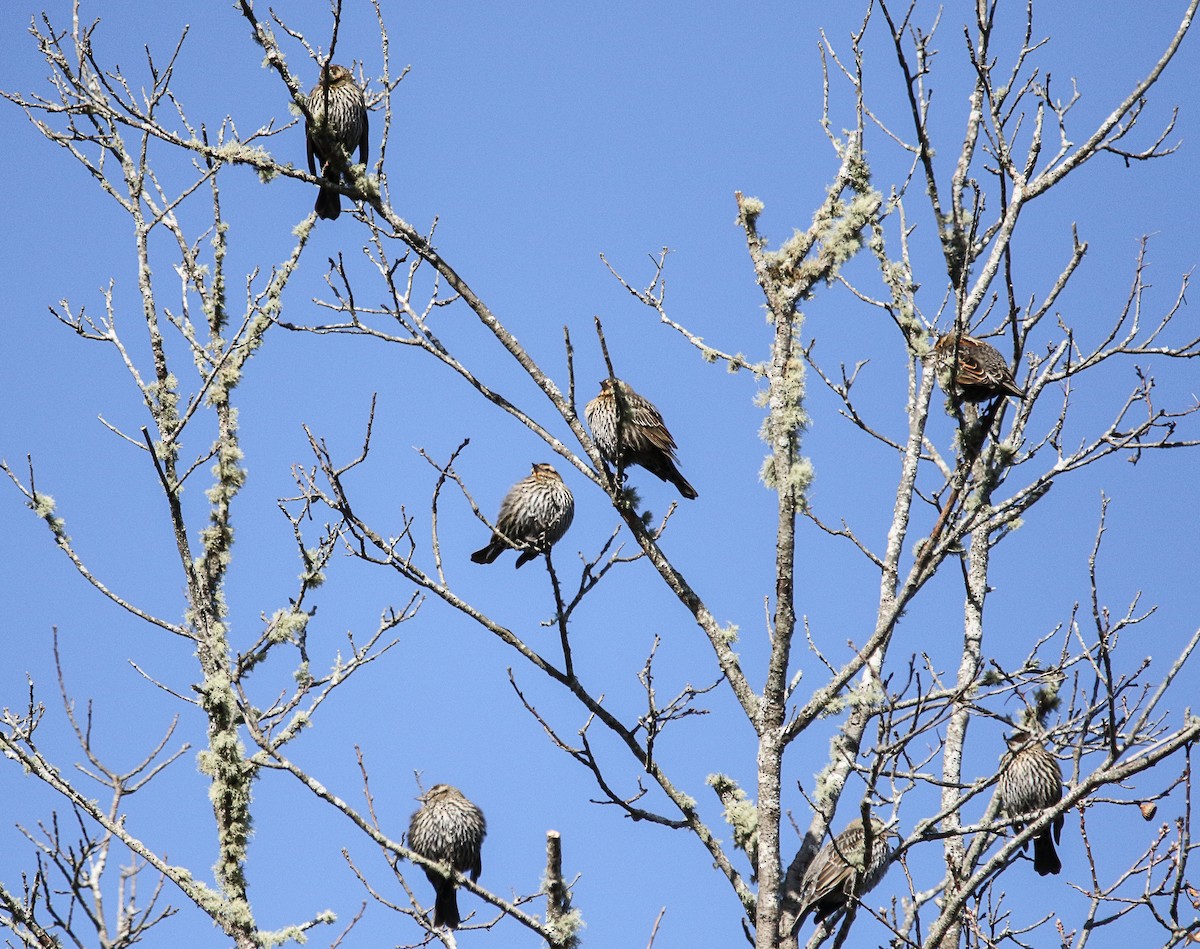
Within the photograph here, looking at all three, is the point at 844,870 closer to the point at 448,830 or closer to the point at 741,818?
the point at 741,818

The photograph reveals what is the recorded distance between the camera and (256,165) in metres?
5.95

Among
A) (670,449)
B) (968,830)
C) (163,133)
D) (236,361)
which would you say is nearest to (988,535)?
(670,449)

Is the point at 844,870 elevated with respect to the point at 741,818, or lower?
lower

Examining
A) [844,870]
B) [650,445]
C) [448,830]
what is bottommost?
[844,870]

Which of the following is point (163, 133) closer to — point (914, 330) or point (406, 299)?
point (406, 299)

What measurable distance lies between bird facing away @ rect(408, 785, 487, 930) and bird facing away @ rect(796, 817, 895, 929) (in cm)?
206

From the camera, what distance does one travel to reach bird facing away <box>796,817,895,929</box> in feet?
12.9

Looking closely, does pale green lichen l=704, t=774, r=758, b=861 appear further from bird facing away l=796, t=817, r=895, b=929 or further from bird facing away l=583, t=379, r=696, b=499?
bird facing away l=583, t=379, r=696, b=499

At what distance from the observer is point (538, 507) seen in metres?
8.24

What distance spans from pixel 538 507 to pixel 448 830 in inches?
78.0

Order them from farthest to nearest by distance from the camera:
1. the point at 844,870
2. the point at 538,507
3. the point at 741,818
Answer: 1. the point at 538,507
2. the point at 741,818
3. the point at 844,870

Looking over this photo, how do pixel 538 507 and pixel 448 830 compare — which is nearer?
pixel 448 830

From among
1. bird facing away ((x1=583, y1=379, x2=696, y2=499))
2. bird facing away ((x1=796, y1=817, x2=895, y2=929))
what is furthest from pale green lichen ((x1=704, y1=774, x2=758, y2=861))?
bird facing away ((x1=583, y1=379, x2=696, y2=499))

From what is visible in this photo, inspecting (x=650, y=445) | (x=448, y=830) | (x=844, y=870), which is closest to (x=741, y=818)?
(x=844, y=870)
